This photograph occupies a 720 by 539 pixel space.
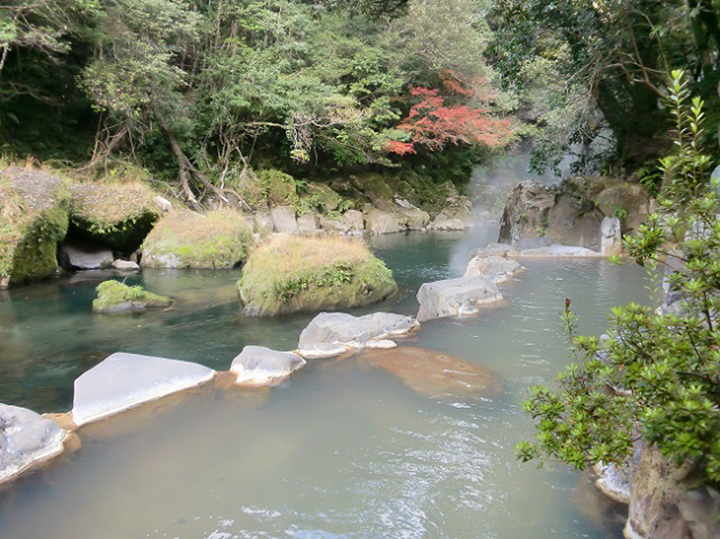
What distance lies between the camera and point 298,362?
19.3ft

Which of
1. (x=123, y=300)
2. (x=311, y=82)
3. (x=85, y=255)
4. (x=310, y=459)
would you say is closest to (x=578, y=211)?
(x=311, y=82)

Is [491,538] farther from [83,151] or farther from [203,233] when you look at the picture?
[83,151]

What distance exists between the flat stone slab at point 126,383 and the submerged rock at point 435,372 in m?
2.15

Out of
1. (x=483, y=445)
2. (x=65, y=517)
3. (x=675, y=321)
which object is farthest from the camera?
(x=483, y=445)

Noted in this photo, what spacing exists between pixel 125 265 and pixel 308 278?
6711 mm

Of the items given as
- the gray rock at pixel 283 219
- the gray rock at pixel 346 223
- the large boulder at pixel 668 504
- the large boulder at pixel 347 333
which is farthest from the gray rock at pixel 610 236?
the large boulder at pixel 668 504

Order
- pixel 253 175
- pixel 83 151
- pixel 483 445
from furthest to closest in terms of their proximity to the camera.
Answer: pixel 253 175 < pixel 83 151 < pixel 483 445

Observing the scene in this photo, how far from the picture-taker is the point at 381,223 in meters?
22.5

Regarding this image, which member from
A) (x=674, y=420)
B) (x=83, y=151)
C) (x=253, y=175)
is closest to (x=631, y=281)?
(x=674, y=420)

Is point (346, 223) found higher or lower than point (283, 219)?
lower

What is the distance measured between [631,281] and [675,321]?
9.00 meters

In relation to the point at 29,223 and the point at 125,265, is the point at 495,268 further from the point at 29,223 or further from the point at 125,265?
the point at 29,223

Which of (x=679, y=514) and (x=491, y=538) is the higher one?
(x=679, y=514)

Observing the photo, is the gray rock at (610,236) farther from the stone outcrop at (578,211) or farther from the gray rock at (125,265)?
the gray rock at (125,265)
